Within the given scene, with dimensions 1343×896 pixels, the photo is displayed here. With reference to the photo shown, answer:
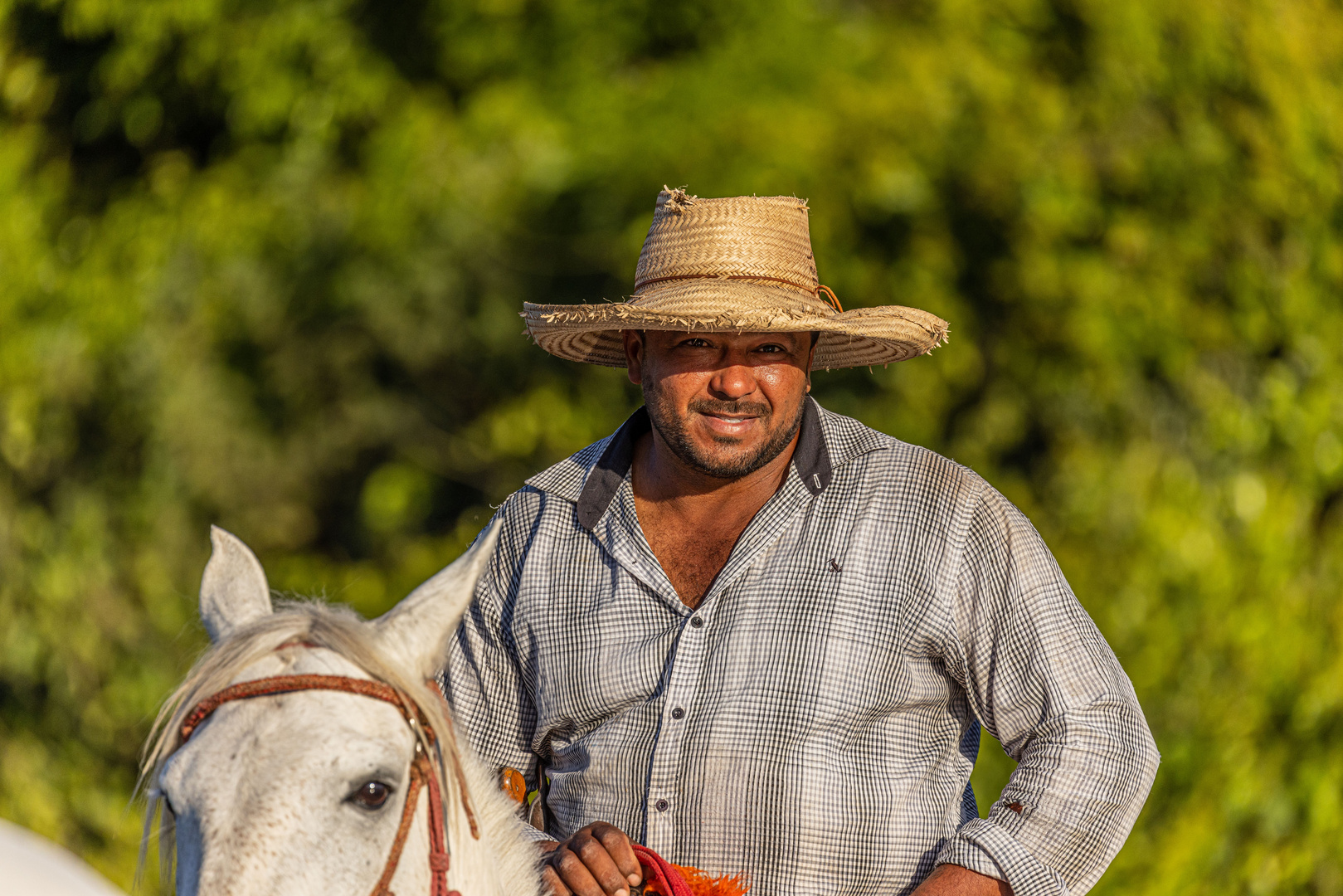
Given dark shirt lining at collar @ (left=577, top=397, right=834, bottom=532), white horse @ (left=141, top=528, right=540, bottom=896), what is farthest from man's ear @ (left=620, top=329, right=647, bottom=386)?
white horse @ (left=141, top=528, right=540, bottom=896)

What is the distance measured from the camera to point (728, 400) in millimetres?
2828

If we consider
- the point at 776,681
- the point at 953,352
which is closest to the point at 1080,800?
the point at 776,681

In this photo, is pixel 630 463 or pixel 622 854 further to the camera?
pixel 630 463

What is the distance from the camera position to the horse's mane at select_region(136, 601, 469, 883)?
1968mm

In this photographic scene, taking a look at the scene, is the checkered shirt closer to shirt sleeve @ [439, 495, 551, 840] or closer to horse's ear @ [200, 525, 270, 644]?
shirt sleeve @ [439, 495, 551, 840]

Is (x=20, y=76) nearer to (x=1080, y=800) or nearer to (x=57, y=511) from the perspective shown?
(x=57, y=511)

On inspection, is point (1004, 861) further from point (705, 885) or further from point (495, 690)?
point (495, 690)

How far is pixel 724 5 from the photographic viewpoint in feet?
21.0

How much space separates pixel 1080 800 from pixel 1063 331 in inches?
123

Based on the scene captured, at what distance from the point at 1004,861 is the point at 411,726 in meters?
1.14

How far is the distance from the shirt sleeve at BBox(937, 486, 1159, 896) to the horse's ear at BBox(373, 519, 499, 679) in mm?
1040

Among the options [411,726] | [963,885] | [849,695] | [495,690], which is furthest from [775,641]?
[411,726]

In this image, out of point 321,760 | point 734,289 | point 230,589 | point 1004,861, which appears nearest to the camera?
point 321,760

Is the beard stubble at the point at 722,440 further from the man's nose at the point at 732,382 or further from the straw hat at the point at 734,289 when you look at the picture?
the straw hat at the point at 734,289
